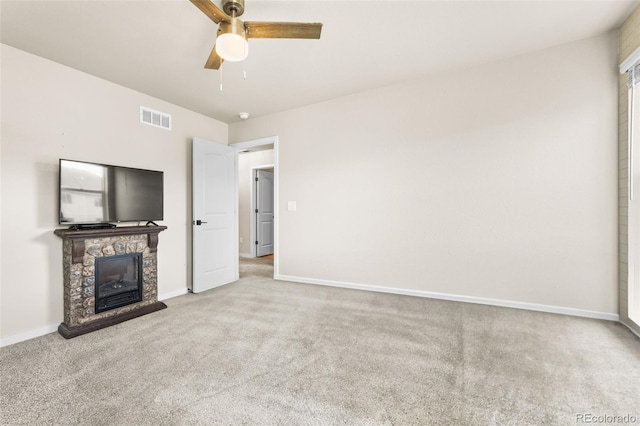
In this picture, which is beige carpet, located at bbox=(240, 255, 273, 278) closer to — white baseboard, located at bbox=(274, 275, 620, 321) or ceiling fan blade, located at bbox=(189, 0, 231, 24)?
white baseboard, located at bbox=(274, 275, 620, 321)

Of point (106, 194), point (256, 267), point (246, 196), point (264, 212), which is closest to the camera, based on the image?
point (106, 194)

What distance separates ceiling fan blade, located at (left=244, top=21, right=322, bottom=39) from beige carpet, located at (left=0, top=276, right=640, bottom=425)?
89.1 inches

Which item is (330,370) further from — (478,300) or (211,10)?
(211,10)

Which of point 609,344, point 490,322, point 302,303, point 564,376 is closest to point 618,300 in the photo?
point 609,344

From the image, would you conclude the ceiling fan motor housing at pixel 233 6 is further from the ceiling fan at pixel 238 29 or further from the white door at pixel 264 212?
the white door at pixel 264 212

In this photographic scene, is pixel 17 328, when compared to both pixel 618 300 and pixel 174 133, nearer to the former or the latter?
pixel 174 133

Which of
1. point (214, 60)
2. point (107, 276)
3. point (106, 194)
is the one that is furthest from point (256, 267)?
point (214, 60)

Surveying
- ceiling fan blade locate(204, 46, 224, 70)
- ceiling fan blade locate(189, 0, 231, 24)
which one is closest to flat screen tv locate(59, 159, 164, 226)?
ceiling fan blade locate(204, 46, 224, 70)

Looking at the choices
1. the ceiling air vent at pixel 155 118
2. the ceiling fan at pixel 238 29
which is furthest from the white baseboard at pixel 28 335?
the ceiling fan at pixel 238 29

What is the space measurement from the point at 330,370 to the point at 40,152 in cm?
323

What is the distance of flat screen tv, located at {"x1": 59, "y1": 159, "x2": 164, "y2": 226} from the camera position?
2.65 metres

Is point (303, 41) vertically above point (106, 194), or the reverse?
point (303, 41)

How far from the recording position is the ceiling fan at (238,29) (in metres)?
1.72

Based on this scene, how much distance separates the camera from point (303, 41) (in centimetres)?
253
